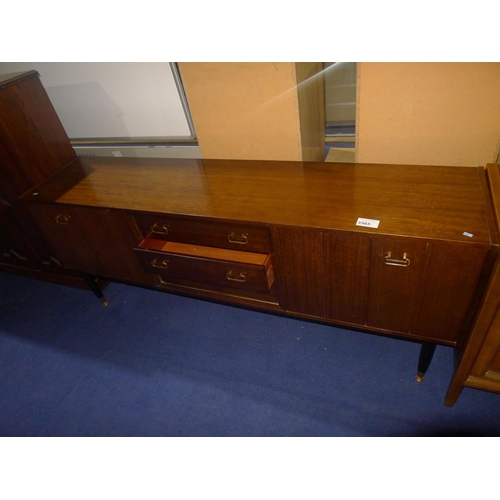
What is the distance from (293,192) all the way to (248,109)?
18.9 inches

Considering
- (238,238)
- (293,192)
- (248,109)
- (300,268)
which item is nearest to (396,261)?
(300,268)

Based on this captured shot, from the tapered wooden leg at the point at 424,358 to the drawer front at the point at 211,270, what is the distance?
0.65 metres

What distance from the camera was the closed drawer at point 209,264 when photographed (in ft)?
4.27

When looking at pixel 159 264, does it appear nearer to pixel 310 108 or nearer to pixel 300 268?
pixel 300 268

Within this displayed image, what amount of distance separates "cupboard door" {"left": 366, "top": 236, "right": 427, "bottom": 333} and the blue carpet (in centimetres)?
38

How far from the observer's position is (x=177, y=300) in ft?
6.65

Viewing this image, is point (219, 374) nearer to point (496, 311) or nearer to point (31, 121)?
point (496, 311)

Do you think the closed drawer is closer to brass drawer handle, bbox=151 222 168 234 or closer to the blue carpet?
brass drawer handle, bbox=151 222 168 234

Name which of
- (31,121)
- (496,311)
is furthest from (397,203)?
(31,121)

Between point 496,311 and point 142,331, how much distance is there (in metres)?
1.60

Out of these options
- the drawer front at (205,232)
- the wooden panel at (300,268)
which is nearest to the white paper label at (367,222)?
the wooden panel at (300,268)

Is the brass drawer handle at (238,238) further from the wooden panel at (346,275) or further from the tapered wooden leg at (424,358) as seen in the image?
the tapered wooden leg at (424,358)

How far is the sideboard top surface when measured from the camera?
1.07m
